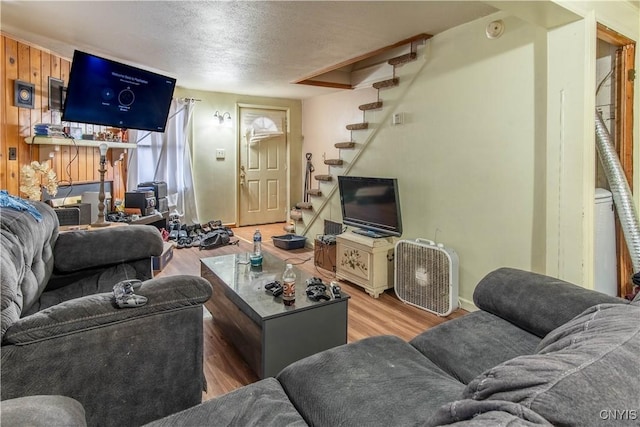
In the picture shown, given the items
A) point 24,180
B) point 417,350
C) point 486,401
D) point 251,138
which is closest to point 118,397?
point 417,350

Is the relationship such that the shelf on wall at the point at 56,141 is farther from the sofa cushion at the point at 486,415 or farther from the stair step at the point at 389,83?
the sofa cushion at the point at 486,415

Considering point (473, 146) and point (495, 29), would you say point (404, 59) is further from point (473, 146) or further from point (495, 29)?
point (473, 146)

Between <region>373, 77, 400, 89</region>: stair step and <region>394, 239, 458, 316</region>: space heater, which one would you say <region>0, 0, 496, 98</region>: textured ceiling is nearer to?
<region>373, 77, 400, 89</region>: stair step

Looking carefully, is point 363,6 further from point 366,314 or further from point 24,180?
point 24,180

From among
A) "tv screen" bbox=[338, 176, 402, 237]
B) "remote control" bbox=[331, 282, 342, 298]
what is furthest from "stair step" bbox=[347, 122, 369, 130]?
"remote control" bbox=[331, 282, 342, 298]

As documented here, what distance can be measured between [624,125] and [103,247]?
11.7 ft

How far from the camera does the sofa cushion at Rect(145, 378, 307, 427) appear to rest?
1.01 metres

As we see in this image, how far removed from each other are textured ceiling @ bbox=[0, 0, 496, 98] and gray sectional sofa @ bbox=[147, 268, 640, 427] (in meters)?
2.04

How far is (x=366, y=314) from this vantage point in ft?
9.20

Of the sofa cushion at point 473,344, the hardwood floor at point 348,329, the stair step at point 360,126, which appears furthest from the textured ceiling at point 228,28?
the hardwood floor at point 348,329

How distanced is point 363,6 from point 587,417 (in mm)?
2628

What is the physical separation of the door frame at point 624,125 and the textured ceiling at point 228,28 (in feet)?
3.26

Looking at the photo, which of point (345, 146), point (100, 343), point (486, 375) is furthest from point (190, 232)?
point (486, 375)

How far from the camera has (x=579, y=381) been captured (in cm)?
56
